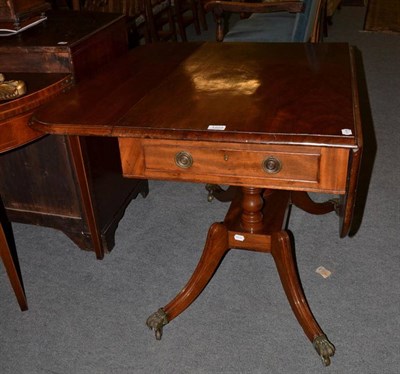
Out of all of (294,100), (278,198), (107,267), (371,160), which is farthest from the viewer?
(371,160)

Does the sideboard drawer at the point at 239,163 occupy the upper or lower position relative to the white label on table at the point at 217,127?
lower

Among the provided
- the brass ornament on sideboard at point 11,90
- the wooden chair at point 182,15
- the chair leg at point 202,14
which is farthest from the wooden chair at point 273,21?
the chair leg at point 202,14

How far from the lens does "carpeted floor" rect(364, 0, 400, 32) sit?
17.1ft

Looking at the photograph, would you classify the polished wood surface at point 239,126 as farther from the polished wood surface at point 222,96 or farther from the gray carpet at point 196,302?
the gray carpet at point 196,302

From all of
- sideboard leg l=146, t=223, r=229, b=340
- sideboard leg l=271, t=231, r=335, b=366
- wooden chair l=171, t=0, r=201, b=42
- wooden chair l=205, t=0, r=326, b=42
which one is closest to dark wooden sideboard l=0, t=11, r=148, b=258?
Result: sideboard leg l=146, t=223, r=229, b=340

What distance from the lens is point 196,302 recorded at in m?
1.84

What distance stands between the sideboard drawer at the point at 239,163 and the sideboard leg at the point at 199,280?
0.41 metres

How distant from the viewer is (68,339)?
171 cm

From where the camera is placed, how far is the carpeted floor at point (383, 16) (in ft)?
17.1

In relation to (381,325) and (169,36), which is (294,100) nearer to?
(381,325)

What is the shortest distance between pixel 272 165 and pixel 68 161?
900 mm

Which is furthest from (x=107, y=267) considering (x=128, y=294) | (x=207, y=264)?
(x=207, y=264)

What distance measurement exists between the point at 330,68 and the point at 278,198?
50cm

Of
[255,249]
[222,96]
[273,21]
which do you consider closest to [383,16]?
[273,21]
